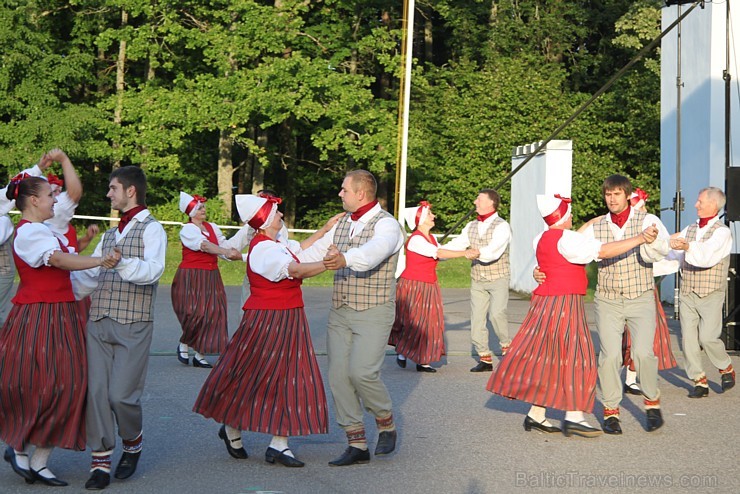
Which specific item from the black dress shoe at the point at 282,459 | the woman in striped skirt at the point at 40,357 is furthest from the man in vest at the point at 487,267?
the woman in striped skirt at the point at 40,357

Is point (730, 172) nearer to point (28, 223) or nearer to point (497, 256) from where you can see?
point (497, 256)

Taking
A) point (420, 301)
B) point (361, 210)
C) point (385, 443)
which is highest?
point (361, 210)

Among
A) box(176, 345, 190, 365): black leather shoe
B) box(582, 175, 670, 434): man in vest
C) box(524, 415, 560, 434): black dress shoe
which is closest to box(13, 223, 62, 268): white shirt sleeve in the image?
box(524, 415, 560, 434): black dress shoe

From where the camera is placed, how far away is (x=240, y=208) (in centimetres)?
673

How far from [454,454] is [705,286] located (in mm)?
3603

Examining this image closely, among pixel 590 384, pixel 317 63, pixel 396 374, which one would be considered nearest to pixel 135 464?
pixel 590 384

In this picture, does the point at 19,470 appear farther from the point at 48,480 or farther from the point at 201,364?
the point at 201,364

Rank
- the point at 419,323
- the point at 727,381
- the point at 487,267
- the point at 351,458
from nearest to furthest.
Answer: the point at 351,458 < the point at 727,381 < the point at 419,323 < the point at 487,267

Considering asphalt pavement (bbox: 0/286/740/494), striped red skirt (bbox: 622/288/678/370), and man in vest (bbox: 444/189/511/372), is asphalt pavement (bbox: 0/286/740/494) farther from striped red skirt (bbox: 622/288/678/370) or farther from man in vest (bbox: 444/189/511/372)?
man in vest (bbox: 444/189/511/372)

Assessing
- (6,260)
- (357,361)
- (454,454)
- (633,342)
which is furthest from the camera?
(6,260)

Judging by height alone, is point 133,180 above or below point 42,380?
above

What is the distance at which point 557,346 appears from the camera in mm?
7730

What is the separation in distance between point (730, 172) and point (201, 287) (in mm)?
5570

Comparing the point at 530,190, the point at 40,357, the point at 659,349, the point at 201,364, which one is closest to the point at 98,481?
the point at 40,357
